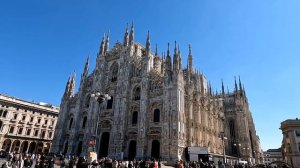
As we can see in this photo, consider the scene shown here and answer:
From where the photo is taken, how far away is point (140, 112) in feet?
108

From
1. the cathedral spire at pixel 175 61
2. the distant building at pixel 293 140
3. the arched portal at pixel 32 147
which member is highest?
the cathedral spire at pixel 175 61

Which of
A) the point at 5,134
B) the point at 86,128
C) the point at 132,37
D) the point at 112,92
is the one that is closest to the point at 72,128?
the point at 86,128

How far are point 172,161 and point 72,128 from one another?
21974 millimetres

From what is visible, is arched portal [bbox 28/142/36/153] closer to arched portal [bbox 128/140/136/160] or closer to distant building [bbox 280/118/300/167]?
arched portal [bbox 128/140/136/160]

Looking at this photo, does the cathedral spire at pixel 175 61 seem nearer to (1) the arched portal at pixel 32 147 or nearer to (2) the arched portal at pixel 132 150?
(2) the arched portal at pixel 132 150

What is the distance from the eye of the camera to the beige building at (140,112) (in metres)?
30.2

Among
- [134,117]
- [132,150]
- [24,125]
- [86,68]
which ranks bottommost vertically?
[132,150]

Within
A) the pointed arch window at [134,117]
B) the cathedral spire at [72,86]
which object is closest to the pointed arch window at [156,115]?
the pointed arch window at [134,117]

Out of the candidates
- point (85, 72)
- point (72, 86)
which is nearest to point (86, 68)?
point (85, 72)

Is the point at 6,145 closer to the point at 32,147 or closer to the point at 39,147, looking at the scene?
the point at 32,147

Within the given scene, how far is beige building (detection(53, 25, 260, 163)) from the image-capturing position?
3020 cm

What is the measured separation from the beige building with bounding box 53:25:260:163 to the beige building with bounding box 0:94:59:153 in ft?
34.2

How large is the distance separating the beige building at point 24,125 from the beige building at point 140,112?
10.4m

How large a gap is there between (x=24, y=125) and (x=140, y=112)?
3131cm
